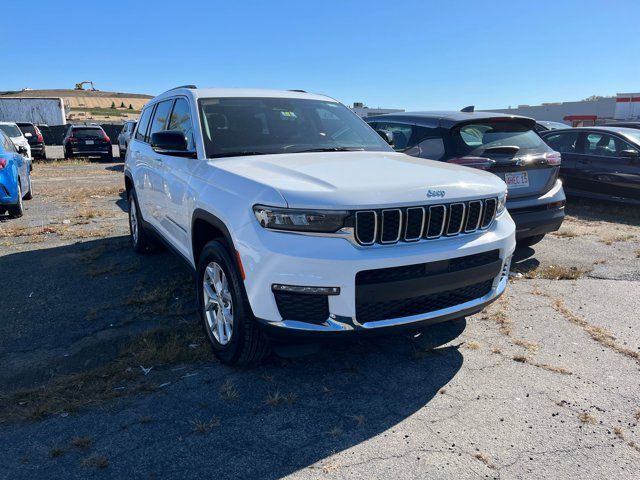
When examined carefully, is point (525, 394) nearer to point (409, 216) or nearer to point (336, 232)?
point (409, 216)

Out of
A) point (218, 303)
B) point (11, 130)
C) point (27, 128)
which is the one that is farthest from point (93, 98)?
point (218, 303)

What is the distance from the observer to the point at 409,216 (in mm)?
2908

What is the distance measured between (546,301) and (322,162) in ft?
8.64

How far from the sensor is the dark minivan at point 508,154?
210 inches

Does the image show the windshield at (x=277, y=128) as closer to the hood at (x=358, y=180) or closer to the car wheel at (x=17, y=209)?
the hood at (x=358, y=180)

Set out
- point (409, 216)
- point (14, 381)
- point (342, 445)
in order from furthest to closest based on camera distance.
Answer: point (14, 381), point (409, 216), point (342, 445)

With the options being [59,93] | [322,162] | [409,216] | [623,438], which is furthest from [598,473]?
[59,93]

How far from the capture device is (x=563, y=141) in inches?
389

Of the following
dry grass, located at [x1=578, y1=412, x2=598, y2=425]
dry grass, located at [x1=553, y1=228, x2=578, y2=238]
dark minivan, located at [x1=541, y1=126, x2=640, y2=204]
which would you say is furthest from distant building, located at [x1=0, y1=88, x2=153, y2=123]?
dry grass, located at [x1=578, y1=412, x2=598, y2=425]

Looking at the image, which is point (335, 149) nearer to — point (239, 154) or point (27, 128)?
point (239, 154)

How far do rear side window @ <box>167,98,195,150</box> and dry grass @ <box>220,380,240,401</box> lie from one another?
1.83 m

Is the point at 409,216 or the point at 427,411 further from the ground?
the point at 409,216

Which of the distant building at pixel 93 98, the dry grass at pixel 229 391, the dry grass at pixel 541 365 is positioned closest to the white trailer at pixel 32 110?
the dry grass at pixel 229 391

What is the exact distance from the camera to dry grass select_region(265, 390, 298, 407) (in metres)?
2.99
